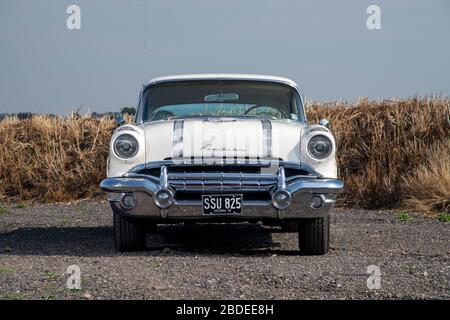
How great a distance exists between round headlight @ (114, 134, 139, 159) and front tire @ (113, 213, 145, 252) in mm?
551

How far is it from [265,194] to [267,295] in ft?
5.76

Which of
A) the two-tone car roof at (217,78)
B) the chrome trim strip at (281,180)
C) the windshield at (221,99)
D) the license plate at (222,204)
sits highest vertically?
the two-tone car roof at (217,78)

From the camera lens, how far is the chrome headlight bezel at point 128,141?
7.11 meters

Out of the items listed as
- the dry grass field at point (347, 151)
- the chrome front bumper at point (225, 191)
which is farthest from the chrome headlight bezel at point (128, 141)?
the dry grass field at point (347, 151)

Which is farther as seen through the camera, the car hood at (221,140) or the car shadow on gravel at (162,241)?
the car shadow on gravel at (162,241)

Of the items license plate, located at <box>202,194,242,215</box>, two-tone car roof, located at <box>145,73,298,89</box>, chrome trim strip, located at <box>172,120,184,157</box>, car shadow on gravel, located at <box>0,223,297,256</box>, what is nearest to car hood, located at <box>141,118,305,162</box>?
chrome trim strip, located at <box>172,120,184,157</box>

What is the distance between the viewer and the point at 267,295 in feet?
17.2

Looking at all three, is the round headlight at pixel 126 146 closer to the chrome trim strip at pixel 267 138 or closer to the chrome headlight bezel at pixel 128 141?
the chrome headlight bezel at pixel 128 141

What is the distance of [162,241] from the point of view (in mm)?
8672

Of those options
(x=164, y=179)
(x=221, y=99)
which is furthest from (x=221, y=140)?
(x=221, y=99)

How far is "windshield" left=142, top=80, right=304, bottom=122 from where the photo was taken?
26.9 ft

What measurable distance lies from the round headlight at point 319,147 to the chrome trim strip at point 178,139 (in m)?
1.08
